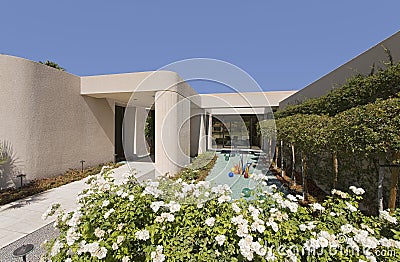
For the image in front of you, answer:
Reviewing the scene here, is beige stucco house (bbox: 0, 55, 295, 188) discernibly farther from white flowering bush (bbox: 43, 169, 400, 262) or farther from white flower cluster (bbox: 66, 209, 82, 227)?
white flowering bush (bbox: 43, 169, 400, 262)

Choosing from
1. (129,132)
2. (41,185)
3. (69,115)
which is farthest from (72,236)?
(129,132)

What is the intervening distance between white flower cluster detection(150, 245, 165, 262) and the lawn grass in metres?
3.05

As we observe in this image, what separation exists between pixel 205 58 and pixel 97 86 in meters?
5.62

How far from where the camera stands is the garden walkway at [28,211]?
330cm

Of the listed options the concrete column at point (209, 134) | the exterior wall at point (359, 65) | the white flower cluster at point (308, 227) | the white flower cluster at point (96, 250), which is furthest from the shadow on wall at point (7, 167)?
the concrete column at point (209, 134)

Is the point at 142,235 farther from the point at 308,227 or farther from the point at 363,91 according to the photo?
the point at 363,91

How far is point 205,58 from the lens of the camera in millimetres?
4535

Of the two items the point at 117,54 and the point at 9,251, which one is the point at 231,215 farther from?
the point at 117,54

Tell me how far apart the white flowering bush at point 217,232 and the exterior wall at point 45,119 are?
5.62 m

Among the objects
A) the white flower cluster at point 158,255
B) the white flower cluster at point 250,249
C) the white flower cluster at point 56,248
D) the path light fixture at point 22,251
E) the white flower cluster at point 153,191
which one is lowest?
the path light fixture at point 22,251

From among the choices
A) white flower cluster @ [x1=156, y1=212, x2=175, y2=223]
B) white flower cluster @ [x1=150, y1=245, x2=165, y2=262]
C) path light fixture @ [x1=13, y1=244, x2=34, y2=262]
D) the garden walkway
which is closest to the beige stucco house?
the garden walkway

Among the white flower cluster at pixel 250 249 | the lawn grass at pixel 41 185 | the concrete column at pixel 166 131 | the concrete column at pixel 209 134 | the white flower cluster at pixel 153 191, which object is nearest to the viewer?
the white flower cluster at pixel 250 249

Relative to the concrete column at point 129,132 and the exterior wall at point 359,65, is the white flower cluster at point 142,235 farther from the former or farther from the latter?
the concrete column at point 129,132

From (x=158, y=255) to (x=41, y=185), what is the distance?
659cm
